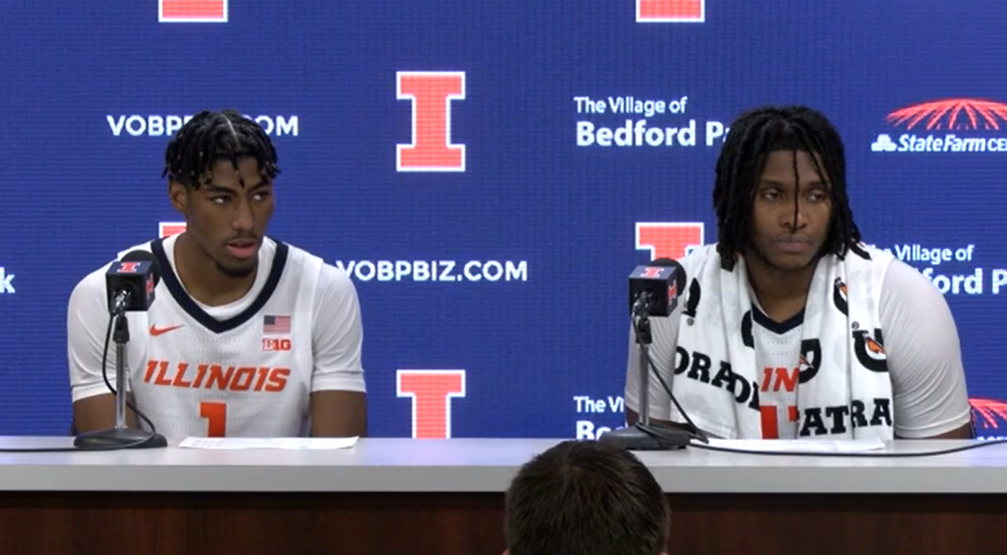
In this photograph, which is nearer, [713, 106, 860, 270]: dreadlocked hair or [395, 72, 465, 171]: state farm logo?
[713, 106, 860, 270]: dreadlocked hair

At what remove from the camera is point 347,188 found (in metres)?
4.10

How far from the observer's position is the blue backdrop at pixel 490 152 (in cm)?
404

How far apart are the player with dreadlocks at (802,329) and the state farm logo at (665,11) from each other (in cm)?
111

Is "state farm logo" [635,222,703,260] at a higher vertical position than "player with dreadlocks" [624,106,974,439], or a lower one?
higher

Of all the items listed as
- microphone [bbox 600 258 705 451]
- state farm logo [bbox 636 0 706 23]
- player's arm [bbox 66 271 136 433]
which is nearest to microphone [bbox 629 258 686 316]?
microphone [bbox 600 258 705 451]

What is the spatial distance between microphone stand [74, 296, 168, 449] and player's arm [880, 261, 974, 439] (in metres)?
1.30

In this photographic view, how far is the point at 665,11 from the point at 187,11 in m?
1.22

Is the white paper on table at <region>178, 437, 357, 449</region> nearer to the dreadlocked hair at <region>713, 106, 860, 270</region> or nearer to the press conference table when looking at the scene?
the press conference table

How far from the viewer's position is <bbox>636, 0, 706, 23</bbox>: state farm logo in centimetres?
404

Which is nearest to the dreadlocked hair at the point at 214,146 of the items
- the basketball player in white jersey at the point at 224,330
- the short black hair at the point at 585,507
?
the basketball player in white jersey at the point at 224,330

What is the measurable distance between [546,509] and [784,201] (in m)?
1.47

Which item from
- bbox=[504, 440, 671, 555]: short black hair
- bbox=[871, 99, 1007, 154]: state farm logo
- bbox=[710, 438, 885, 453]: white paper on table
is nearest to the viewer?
bbox=[504, 440, 671, 555]: short black hair

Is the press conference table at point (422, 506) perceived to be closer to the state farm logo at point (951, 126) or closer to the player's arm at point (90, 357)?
the player's arm at point (90, 357)

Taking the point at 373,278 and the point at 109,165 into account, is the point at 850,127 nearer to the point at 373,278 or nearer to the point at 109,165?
the point at 373,278
